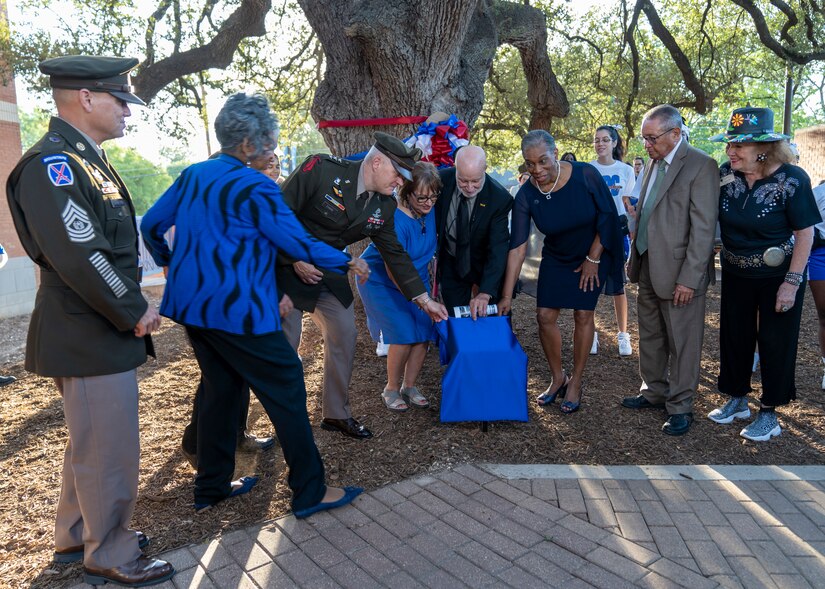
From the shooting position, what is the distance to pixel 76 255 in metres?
2.40

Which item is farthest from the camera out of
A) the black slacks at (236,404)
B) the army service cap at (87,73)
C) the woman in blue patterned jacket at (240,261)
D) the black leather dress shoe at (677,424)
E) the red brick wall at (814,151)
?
the red brick wall at (814,151)

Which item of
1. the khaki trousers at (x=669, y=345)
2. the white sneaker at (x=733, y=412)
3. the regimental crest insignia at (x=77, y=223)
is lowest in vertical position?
the white sneaker at (x=733, y=412)

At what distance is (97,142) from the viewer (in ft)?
8.79

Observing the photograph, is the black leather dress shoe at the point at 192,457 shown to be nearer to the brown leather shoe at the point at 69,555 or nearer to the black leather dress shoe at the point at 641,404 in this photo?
the brown leather shoe at the point at 69,555

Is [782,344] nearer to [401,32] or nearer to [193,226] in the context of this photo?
[193,226]

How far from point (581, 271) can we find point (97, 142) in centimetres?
324

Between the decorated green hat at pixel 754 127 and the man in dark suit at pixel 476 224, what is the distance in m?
1.48

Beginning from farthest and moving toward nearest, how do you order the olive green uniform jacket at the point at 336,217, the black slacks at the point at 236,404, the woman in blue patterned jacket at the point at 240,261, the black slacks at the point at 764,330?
1. the black slacks at the point at 764,330
2. the olive green uniform jacket at the point at 336,217
3. the black slacks at the point at 236,404
4. the woman in blue patterned jacket at the point at 240,261

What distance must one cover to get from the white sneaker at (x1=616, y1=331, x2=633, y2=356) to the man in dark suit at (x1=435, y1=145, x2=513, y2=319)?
2077 millimetres

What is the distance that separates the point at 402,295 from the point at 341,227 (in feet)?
2.64

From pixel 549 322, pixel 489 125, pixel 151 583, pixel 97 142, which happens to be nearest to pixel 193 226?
pixel 97 142

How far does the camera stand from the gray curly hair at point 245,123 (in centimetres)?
292

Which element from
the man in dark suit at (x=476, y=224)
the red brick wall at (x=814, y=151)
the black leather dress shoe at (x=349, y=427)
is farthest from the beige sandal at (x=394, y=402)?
the red brick wall at (x=814, y=151)

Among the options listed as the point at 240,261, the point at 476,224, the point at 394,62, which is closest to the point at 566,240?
the point at 476,224
